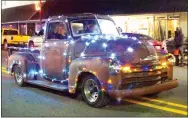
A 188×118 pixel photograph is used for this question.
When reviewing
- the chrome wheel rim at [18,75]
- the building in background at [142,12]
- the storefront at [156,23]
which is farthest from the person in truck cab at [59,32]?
the storefront at [156,23]

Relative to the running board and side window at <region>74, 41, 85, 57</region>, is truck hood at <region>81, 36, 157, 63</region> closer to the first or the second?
side window at <region>74, 41, 85, 57</region>

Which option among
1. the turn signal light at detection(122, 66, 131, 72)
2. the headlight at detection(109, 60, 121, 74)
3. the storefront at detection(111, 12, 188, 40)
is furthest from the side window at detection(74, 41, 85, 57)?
the storefront at detection(111, 12, 188, 40)

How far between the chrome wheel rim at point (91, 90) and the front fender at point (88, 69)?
0.26 meters

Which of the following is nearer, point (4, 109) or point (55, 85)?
point (4, 109)

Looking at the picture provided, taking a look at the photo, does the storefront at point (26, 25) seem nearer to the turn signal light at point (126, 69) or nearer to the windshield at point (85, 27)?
the windshield at point (85, 27)

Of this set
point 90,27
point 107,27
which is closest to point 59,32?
point 90,27

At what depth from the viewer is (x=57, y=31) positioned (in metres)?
9.05

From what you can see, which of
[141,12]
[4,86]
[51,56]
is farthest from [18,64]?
[141,12]

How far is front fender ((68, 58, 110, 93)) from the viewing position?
7066 millimetres

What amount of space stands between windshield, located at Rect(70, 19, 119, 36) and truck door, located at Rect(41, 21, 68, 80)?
0.91 ft

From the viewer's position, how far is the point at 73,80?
7.82 meters

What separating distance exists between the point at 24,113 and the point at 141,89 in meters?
2.44

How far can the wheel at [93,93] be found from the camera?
733 cm

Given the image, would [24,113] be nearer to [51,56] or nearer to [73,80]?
[73,80]
